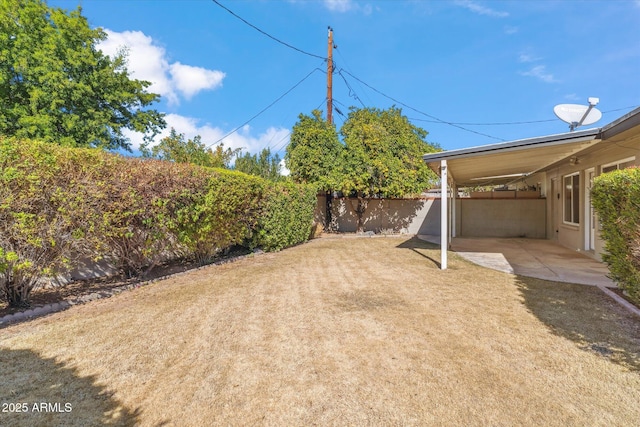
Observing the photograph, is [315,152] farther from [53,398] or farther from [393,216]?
[53,398]

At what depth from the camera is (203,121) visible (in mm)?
21234

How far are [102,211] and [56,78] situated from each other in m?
12.2

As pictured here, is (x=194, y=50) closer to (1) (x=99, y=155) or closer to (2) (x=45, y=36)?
(2) (x=45, y=36)

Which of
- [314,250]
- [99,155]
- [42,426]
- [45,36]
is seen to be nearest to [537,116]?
[314,250]

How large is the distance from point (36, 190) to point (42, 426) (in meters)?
3.23

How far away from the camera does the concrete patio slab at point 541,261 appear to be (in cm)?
656

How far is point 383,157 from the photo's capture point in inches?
555

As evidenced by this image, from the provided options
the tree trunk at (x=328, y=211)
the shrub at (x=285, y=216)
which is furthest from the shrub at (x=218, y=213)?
the tree trunk at (x=328, y=211)

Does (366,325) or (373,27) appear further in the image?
(373,27)

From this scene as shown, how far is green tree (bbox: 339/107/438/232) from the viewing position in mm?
14141

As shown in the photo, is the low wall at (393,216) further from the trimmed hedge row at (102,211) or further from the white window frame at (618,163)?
the trimmed hedge row at (102,211)

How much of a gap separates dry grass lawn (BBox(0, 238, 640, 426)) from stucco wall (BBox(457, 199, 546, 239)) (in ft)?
32.6

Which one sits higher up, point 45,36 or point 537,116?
point 45,36

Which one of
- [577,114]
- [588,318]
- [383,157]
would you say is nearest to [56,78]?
[383,157]
